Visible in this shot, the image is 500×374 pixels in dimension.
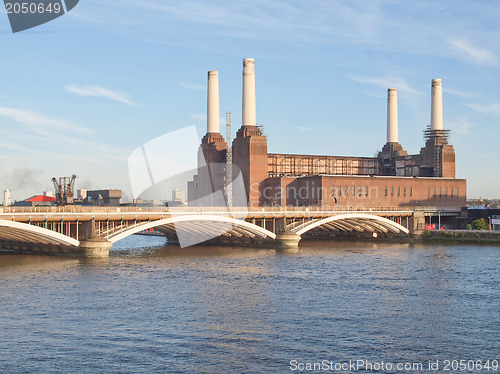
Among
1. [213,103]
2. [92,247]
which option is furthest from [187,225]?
[213,103]

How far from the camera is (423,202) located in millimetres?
127875

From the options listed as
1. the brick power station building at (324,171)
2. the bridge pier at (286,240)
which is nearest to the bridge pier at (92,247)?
the bridge pier at (286,240)

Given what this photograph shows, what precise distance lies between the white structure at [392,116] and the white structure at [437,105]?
9.04 m

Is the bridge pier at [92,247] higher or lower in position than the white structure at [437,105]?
lower

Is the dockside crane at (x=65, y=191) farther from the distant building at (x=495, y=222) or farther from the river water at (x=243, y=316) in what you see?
the distant building at (x=495, y=222)

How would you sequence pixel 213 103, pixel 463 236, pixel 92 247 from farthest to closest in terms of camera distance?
pixel 213 103
pixel 463 236
pixel 92 247

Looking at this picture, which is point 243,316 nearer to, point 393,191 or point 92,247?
point 92,247

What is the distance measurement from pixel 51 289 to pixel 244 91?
258 feet

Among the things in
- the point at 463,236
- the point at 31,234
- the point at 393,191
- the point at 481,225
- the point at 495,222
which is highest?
the point at 393,191

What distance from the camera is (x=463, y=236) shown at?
101750 millimetres

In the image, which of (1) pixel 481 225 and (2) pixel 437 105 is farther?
(2) pixel 437 105

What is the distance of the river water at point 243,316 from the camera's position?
30.8m

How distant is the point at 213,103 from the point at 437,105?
47.4 meters

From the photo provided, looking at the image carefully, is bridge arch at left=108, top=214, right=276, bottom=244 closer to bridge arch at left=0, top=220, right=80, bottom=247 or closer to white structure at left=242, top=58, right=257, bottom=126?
bridge arch at left=0, top=220, right=80, bottom=247
